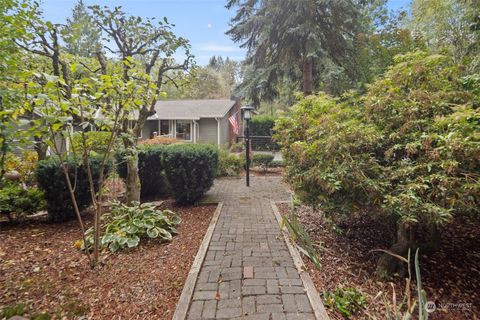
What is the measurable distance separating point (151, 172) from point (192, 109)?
12.5 metres

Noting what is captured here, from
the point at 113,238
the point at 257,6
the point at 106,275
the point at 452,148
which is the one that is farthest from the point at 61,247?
the point at 257,6

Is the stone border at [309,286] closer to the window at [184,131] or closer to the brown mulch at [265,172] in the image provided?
the brown mulch at [265,172]

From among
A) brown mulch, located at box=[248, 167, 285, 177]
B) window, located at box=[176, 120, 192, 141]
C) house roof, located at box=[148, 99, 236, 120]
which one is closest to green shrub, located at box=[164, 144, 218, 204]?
brown mulch, located at box=[248, 167, 285, 177]

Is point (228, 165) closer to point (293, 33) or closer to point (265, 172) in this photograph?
point (265, 172)

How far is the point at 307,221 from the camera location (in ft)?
16.0

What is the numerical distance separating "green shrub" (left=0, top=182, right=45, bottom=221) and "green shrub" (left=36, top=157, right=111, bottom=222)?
218 mm

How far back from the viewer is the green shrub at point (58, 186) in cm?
461

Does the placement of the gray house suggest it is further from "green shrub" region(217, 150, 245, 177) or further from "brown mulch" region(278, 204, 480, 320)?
"brown mulch" region(278, 204, 480, 320)

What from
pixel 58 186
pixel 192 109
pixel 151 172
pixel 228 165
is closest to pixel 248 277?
pixel 58 186

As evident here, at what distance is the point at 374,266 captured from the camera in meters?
3.52

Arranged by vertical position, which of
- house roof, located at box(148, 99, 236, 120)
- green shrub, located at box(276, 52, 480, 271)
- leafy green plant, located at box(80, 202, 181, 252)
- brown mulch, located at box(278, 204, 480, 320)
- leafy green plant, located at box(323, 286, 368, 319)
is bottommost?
brown mulch, located at box(278, 204, 480, 320)

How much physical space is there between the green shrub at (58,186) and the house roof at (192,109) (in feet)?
40.6

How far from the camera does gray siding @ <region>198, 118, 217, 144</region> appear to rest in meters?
17.4

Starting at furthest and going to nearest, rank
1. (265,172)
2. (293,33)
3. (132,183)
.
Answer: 1. (265,172)
2. (293,33)
3. (132,183)
